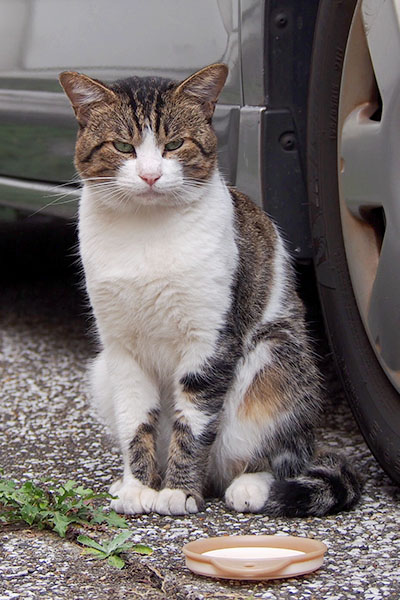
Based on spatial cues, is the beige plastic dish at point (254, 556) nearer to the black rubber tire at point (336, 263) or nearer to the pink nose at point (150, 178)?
the black rubber tire at point (336, 263)

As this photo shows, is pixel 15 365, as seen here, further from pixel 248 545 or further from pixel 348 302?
pixel 248 545

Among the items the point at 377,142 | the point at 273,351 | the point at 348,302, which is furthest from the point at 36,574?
the point at 377,142

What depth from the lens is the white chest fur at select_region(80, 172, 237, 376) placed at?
266 cm

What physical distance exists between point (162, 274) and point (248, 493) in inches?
25.0

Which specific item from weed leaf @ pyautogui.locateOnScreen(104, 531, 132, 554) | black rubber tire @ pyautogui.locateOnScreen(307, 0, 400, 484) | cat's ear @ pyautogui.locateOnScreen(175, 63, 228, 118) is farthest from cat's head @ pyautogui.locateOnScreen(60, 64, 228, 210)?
weed leaf @ pyautogui.locateOnScreen(104, 531, 132, 554)

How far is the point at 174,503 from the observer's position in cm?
260

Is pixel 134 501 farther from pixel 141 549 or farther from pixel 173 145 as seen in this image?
pixel 173 145

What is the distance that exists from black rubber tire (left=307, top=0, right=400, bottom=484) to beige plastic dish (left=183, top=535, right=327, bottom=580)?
1.52ft

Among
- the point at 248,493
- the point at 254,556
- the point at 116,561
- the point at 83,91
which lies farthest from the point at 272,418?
the point at 83,91

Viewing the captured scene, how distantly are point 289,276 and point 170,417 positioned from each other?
57 centimetres

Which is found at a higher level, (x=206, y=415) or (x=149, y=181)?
(x=149, y=181)

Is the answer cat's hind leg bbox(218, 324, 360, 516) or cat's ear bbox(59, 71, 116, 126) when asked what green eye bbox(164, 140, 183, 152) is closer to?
cat's ear bbox(59, 71, 116, 126)

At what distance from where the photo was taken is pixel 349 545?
93.0 inches

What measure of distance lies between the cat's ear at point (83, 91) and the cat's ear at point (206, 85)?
8.0 inches
